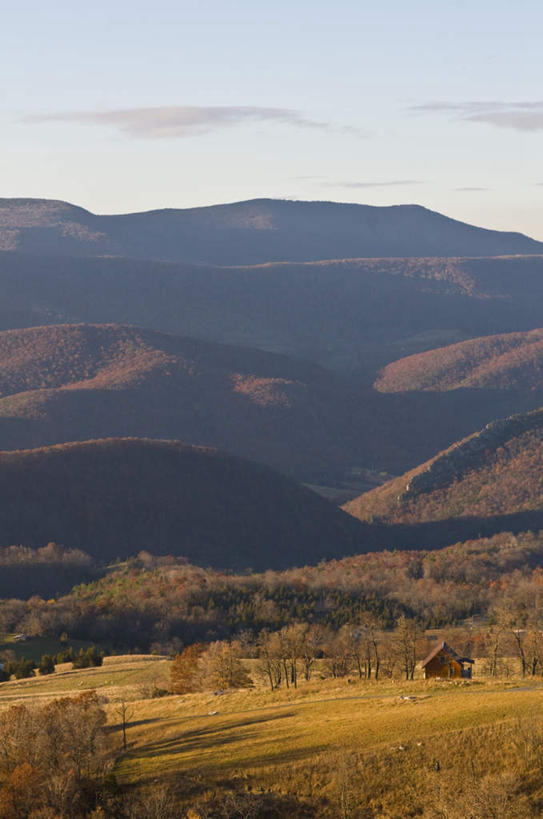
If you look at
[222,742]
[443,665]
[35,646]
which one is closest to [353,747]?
[222,742]

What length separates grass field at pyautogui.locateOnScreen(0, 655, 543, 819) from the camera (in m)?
53.3

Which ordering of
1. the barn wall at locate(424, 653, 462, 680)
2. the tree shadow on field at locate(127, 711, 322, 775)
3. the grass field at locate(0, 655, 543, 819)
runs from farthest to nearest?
the barn wall at locate(424, 653, 462, 680) → the tree shadow on field at locate(127, 711, 322, 775) → the grass field at locate(0, 655, 543, 819)

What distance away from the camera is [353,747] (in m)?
56.7

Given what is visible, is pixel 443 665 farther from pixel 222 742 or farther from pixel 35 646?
pixel 35 646

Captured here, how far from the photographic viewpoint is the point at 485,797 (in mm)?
49812

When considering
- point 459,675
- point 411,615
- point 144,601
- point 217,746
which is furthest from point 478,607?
point 217,746

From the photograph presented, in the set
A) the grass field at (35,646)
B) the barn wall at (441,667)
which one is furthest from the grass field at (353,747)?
the grass field at (35,646)

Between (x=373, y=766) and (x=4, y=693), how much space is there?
158ft

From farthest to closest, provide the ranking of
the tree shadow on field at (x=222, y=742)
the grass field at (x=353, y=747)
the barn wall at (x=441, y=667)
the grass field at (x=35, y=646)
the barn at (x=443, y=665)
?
the grass field at (x=35, y=646)
the barn at (x=443, y=665)
the barn wall at (x=441, y=667)
the tree shadow on field at (x=222, y=742)
the grass field at (x=353, y=747)

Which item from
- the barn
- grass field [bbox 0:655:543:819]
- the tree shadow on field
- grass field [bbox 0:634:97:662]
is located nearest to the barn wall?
the barn

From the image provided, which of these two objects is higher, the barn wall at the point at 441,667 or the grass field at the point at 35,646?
the barn wall at the point at 441,667

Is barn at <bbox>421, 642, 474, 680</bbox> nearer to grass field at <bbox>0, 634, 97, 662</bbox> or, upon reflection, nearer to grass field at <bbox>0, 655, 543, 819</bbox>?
grass field at <bbox>0, 655, 543, 819</bbox>

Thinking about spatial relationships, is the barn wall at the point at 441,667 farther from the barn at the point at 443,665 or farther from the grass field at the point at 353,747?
the grass field at the point at 353,747

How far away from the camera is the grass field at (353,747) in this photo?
53312 mm
